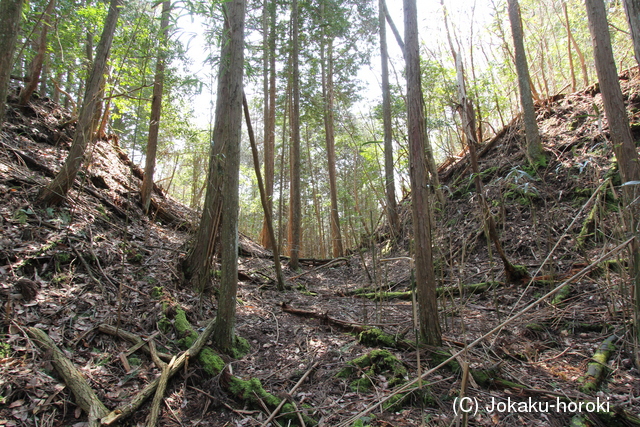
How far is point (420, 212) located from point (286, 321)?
8.45 feet

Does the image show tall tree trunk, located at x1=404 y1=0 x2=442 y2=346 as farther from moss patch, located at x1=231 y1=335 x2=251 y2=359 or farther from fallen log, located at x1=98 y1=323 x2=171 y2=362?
fallen log, located at x1=98 y1=323 x2=171 y2=362

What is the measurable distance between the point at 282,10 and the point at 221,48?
7.36 m

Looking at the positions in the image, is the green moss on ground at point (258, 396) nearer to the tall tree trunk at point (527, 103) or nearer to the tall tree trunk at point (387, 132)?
the tall tree trunk at point (527, 103)

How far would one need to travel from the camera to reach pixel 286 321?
4602 millimetres

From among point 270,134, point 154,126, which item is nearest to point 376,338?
point 154,126

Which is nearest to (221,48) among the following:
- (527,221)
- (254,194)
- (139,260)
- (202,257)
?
(202,257)

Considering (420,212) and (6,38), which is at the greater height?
(6,38)

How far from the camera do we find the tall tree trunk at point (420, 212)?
10.1 feet

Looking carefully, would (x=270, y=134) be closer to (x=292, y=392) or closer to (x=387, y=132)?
(x=387, y=132)

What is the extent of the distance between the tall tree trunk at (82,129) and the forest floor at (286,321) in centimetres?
21

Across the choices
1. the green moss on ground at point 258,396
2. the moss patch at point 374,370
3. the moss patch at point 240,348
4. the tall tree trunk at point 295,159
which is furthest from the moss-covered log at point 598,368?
the tall tree trunk at point 295,159

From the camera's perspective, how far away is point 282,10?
977cm

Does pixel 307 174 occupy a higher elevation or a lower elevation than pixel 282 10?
lower

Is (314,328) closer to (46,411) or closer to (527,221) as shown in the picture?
(46,411)
